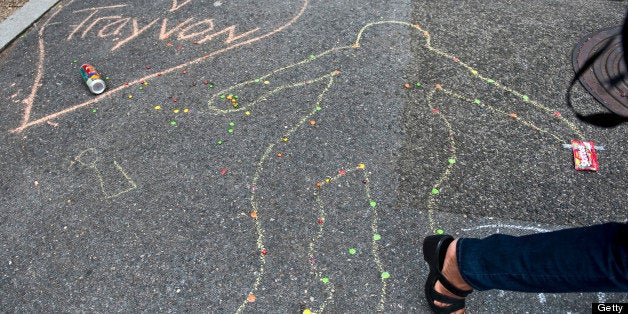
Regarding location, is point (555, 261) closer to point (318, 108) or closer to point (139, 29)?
point (318, 108)

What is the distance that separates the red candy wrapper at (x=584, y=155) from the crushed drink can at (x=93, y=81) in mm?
3106

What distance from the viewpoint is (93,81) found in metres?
3.48

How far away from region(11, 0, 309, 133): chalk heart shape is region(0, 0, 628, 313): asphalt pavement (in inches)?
0.7

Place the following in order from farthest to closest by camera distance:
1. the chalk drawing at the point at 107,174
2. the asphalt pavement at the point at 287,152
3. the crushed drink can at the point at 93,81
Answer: the crushed drink can at the point at 93,81 < the chalk drawing at the point at 107,174 < the asphalt pavement at the point at 287,152

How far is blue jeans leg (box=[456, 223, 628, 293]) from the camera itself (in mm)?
1612

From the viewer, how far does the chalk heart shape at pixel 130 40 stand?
11.8 ft

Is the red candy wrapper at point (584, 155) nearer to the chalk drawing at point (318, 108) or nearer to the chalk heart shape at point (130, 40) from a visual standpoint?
the chalk drawing at point (318, 108)

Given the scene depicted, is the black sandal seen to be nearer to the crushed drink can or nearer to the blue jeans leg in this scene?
the blue jeans leg

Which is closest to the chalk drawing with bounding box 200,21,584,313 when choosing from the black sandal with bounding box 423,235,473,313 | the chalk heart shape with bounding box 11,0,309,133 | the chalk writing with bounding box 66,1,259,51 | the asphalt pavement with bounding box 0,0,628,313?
the asphalt pavement with bounding box 0,0,628,313

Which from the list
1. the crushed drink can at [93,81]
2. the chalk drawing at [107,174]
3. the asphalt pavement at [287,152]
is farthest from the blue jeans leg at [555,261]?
the crushed drink can at [93,81]

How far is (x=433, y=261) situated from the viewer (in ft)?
7.27

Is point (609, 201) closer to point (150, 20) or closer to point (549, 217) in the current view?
point (549, 217)

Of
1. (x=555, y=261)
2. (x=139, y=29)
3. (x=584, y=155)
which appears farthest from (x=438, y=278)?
(x=139, y=29)

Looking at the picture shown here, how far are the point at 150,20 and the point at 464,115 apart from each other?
2698 millimetres
